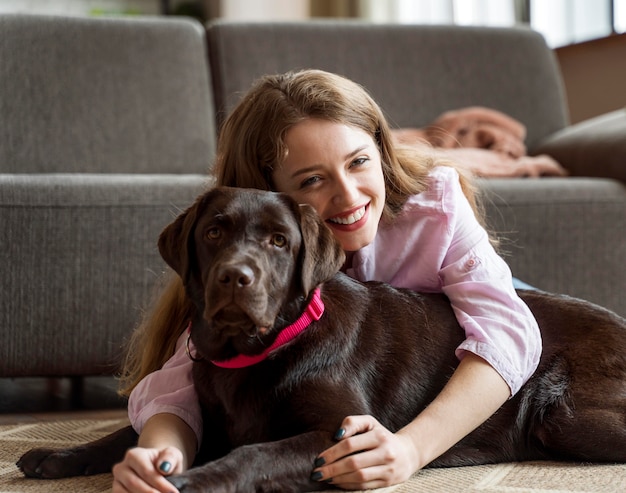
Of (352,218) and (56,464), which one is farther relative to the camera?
(352,218)

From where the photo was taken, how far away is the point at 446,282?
185 centimetres

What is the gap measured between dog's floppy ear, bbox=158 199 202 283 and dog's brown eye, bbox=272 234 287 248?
0.52 ft

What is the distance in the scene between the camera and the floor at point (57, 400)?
2.44 meters

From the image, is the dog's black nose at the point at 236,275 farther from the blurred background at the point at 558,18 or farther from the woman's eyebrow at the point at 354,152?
the blurred background at the point at 558,18

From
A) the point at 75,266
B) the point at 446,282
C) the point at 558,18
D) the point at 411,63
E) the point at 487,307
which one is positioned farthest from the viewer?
the point at 558,18

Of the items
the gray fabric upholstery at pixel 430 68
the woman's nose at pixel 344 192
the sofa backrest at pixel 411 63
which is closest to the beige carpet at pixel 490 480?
the woman's nose at pixel 344 192

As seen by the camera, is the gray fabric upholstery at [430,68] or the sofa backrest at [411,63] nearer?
the gray fabric upholstery at [430,68]

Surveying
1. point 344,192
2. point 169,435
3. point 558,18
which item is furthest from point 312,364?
point 558,18

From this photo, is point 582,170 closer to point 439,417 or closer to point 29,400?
point 439,417

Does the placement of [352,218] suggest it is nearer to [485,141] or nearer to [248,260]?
[248,260]

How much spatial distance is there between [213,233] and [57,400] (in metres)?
1.51

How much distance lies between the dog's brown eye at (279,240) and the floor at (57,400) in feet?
3.63

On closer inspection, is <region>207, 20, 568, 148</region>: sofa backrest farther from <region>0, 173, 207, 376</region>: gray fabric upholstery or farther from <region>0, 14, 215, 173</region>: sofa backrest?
<region>0, 173, 207, 376</region>: gray fabric upholstery

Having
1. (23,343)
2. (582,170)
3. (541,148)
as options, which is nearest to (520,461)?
(23,343)
